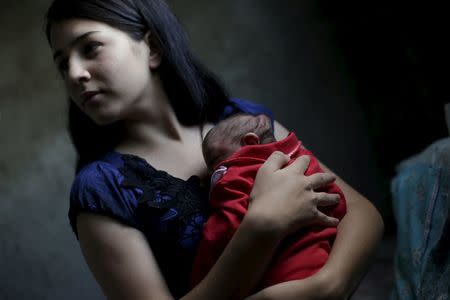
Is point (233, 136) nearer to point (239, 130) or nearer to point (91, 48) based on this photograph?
point (239, 130)

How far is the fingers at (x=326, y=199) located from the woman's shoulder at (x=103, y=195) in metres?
0.43

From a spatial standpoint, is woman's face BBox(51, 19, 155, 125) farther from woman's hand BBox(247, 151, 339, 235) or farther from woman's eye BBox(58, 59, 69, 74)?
woman's hand BBox(247, 151, 339, 235)

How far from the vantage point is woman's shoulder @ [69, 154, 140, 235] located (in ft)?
4.06

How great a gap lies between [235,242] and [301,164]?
0.28 meters

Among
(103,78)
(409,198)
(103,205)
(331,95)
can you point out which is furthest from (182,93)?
(331,95)

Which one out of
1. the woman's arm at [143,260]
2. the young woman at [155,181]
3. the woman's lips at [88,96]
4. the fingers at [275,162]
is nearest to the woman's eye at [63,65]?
the young woman at [155,181]

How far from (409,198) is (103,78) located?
1.31 m

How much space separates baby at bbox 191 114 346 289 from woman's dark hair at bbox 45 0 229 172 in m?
0.22

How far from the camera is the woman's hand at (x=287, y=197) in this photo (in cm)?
114

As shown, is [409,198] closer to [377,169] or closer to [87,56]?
[377,169]

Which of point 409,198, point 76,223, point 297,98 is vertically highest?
point 76,223

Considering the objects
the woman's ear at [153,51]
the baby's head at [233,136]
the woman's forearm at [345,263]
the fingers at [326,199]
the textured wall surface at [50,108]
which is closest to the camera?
the woman's forearm at [345,263]

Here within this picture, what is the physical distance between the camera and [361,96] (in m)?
2.77

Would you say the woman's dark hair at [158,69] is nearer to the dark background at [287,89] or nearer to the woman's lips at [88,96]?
the woman's lips at [88,96]
